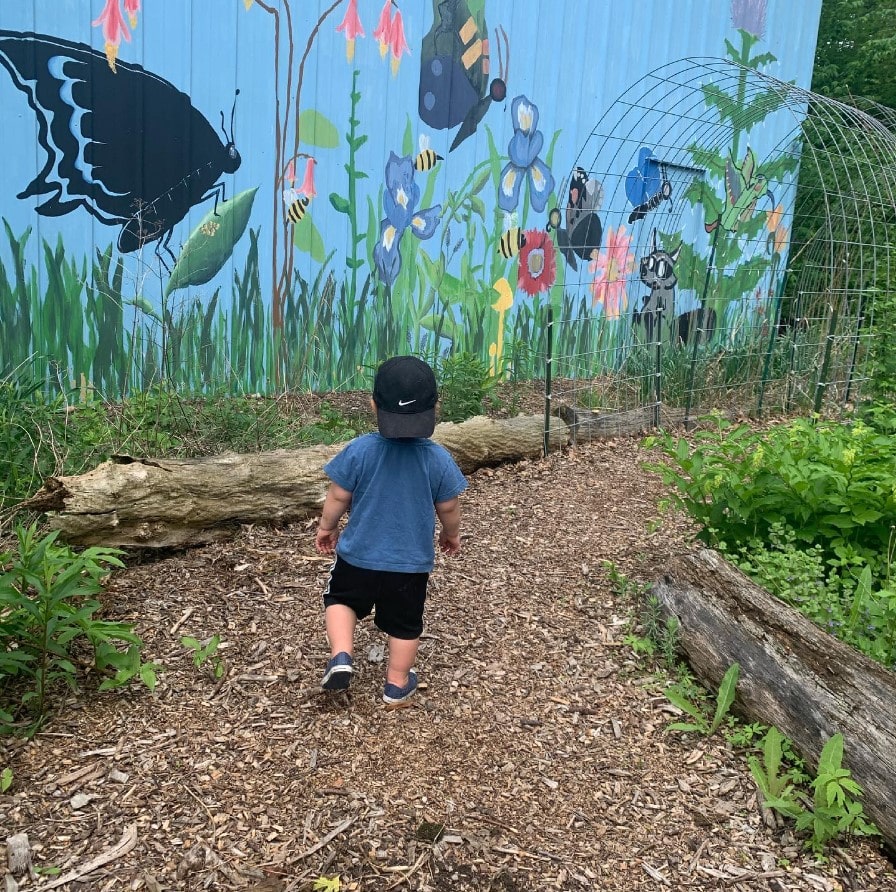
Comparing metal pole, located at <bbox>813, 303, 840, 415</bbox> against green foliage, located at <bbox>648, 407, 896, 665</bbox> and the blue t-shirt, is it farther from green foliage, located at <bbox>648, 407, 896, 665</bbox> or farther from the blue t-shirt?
the blue t-shirt

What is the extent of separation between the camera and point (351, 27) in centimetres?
603

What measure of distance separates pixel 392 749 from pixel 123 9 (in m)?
4.60

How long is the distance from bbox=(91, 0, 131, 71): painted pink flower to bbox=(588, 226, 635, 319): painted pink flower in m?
4.46

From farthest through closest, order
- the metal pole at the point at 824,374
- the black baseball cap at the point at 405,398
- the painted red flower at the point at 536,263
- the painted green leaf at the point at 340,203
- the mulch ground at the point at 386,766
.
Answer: the painted red flower at the point at 536,263 < the metal pole at the point at 824,374 < the painted green leaf at the point at 340,203 < the black baseball cap at the point at 405,398 < the mulch ground at the point at 386,766

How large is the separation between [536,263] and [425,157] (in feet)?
4.81

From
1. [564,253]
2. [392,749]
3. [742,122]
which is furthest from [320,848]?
[742,122]

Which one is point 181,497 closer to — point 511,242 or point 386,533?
point 386,533

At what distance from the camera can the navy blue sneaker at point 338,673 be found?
108 inches

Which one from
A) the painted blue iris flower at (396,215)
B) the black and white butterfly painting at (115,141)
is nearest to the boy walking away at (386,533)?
the black and white butterfly painting at (115,141)

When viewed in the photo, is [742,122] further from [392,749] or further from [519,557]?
[392,749]

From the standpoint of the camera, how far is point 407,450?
2.82 m

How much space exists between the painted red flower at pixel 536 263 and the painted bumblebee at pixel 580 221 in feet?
0.43

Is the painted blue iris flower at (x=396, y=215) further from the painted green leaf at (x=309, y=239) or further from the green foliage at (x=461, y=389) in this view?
the green foliage at (x=461, y=389)

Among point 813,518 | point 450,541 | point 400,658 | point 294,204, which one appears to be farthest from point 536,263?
point 400,658
